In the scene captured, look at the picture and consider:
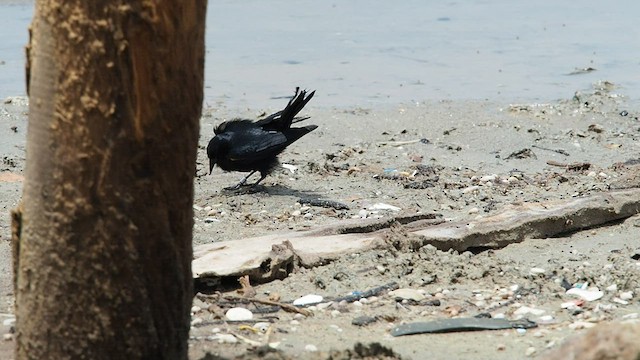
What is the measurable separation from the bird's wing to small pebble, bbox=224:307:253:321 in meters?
3.14

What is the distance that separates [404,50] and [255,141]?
5.55 metres

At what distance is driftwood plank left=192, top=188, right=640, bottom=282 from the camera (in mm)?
5445

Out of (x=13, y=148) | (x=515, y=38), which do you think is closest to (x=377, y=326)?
(x=13, y=148)

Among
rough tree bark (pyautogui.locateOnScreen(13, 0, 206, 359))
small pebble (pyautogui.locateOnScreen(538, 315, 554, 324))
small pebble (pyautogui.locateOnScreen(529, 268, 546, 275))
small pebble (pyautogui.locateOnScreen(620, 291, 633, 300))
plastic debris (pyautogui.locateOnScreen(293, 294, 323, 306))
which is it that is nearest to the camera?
rough tree bark (pyautogui.locateOnScreen(13, 0, 206, 359))

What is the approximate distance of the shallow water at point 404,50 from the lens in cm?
1144

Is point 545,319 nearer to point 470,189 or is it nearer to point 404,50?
point 470,189

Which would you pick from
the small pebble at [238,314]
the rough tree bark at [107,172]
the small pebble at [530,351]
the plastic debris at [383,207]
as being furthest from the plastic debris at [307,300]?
the plastic debris at [383,207]

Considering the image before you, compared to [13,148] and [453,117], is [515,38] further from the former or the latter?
[13,148]

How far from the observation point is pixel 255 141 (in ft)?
26.5

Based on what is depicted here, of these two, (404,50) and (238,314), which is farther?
(404,50)

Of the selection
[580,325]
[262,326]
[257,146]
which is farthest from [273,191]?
[580,325]

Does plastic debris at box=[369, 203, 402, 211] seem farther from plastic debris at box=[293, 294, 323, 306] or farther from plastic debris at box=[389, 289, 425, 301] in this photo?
plastic debris at box=[293, 294, 323, 306]

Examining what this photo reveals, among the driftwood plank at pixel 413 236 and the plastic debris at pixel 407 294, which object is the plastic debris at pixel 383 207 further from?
the plastic debris at pixel 407 294

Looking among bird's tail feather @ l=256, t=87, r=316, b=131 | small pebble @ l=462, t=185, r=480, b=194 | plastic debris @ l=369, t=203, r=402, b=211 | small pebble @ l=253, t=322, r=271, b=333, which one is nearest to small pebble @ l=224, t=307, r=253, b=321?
small pebble @ l=253, t=322, r=271, b=333
